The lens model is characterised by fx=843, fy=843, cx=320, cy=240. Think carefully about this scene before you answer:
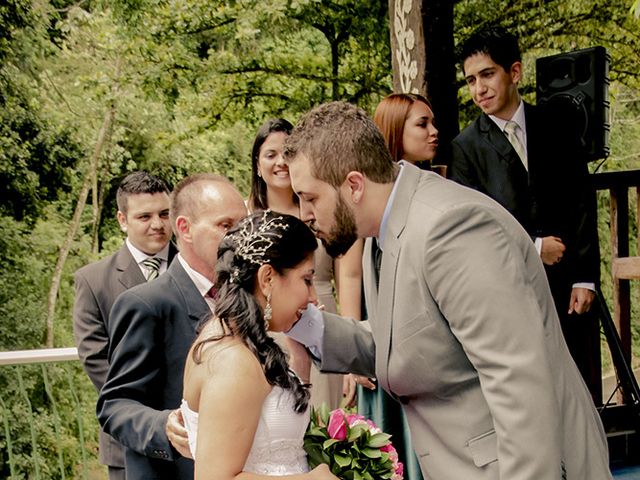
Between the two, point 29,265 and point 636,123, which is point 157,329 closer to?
point 29,265

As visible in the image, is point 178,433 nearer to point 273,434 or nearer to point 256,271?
point 273,434

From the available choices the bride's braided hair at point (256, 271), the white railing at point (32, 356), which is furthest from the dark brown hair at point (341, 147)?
the white railing at point (32, 356)

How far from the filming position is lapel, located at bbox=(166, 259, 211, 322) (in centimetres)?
224

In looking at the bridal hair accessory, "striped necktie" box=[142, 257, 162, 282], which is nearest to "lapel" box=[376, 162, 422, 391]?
the bridal hair accessory

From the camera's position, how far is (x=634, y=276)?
5.15m

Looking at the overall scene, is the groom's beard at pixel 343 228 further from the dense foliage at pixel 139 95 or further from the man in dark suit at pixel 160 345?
the dense foliage at pixel 139 95

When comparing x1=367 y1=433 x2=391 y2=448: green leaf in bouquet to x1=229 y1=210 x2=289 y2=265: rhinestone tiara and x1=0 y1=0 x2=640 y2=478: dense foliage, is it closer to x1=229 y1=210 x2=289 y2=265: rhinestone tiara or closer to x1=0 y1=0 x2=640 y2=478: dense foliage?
x1=229 y1=210 x2=289 y2=265: rhinestone tiara

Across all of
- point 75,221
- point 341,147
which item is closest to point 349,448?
point 341,147

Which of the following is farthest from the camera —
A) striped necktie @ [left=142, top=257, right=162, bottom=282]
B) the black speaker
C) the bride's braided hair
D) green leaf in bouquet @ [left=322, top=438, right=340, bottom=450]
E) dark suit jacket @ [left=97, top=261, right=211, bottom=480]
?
the black speaker

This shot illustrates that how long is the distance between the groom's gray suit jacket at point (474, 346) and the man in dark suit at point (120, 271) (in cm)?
148

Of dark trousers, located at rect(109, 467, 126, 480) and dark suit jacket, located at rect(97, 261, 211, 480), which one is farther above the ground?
dark suit jacket, located at rect(97, 261, 211, 480)

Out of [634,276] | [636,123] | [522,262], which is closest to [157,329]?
[522,262]

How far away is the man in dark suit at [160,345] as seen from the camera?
210cm

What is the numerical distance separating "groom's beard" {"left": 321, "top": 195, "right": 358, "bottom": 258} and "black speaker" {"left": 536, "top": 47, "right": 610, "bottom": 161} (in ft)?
11.0
